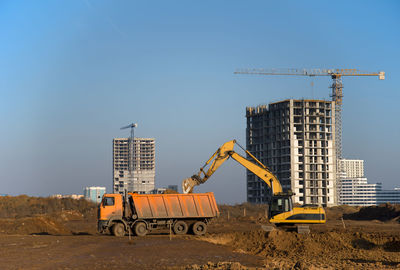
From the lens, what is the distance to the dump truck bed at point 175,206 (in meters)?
39.4

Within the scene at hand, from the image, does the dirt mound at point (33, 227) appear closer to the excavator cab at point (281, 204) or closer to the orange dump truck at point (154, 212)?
the orange dump truck at point (154, 212)

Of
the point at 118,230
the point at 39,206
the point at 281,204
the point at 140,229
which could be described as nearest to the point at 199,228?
the point at 140,229

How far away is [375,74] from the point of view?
16475cm

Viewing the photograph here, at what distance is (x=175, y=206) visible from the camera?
131 feet

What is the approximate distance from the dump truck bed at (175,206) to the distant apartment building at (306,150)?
86.7 metres

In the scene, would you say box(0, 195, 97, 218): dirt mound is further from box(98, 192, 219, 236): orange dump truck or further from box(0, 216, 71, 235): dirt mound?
box(98, 192, 219, 236): orange dump truck

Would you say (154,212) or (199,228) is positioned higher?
(154,212)

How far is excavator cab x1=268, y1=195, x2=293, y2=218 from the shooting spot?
40.8 meters

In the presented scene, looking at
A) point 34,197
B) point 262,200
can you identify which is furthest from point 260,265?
point 262,200

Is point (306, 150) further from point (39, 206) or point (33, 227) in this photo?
point (33, 227)

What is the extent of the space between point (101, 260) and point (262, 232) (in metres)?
19.2

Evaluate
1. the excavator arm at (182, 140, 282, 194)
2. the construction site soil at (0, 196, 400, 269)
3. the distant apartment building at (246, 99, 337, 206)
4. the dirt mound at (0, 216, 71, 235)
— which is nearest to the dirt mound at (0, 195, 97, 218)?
the dirt mound at (0, 216, 71, 235)

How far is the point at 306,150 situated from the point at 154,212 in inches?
3573

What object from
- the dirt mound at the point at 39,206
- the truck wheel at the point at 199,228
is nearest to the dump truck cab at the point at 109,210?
the truck wheel at the point at 199,228
